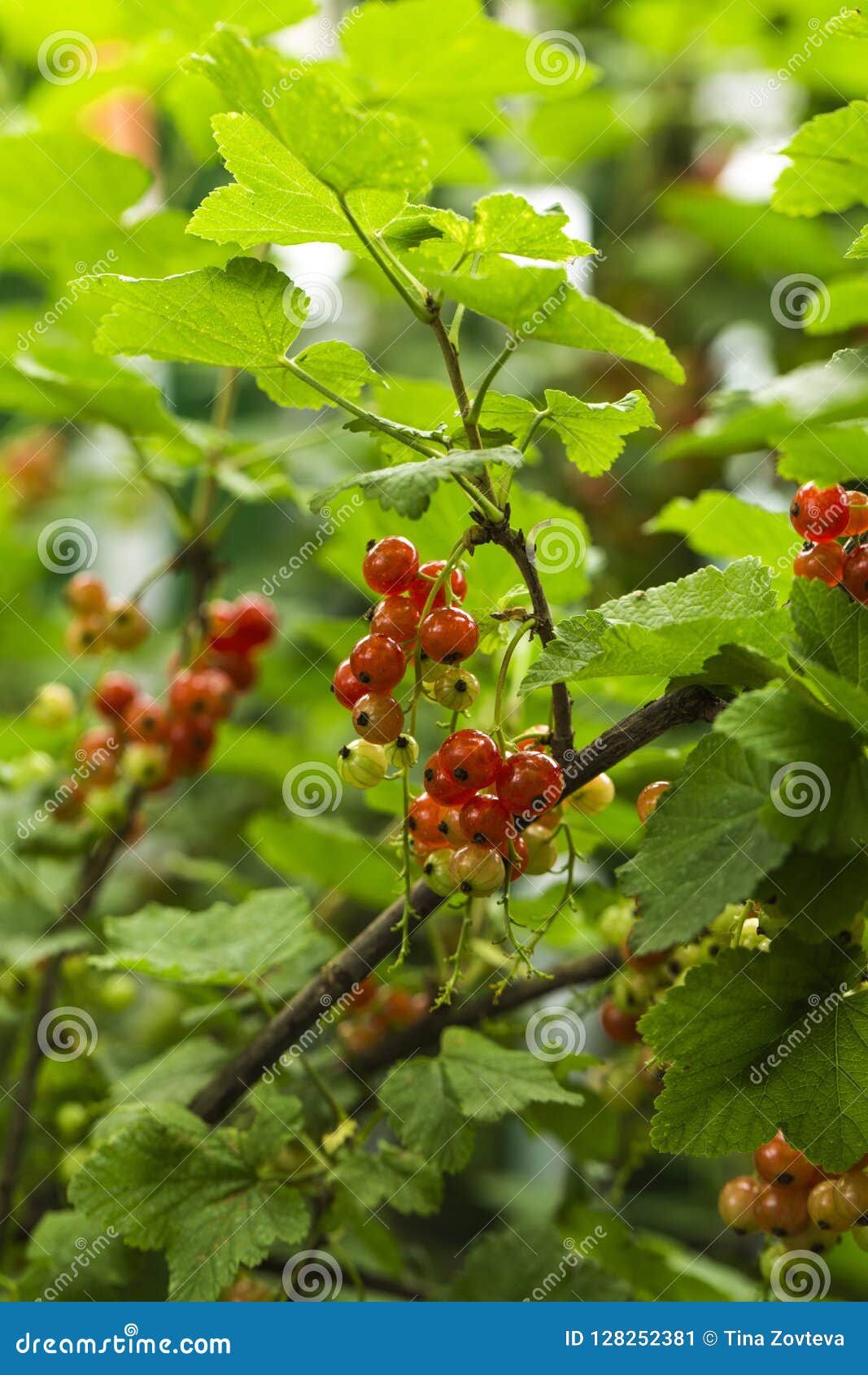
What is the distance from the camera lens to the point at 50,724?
962mm

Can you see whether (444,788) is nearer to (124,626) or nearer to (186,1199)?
(186,1199)

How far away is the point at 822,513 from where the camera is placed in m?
0.51

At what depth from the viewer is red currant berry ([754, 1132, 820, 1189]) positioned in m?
0.53

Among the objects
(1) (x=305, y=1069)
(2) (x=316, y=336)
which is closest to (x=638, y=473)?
(2) (x=316, y=336)

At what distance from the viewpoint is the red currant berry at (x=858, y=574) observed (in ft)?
1.61

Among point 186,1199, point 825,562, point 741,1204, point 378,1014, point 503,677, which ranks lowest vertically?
point 186,1199

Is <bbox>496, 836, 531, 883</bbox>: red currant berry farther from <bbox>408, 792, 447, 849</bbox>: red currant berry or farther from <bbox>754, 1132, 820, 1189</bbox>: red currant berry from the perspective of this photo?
<bbox>754, 1132, 820, 1189</bbox>: red currant berry

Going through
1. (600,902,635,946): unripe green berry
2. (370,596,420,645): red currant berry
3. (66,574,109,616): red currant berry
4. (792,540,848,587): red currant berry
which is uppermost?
(792,540,848,587): red currant berry

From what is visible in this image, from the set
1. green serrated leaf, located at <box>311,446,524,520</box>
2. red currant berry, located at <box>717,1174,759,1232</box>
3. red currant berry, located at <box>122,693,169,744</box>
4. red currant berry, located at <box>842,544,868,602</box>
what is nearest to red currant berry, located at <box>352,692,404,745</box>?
green serrated leaf, located at <box>311,446,524,520</box>

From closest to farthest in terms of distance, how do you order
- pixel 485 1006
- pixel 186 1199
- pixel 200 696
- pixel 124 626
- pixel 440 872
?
pixel 440 872, pixel 186 1199, pixel 485 1006, pixel 200 696, pixel 124 626

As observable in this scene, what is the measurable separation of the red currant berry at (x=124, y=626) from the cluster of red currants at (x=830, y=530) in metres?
0.60

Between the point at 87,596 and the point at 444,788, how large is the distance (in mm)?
588

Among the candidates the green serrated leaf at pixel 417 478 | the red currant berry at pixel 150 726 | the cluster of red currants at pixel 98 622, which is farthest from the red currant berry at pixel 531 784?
the cluster of red currants at pixel 98 622

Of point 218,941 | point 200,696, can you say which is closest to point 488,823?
point 218,941
